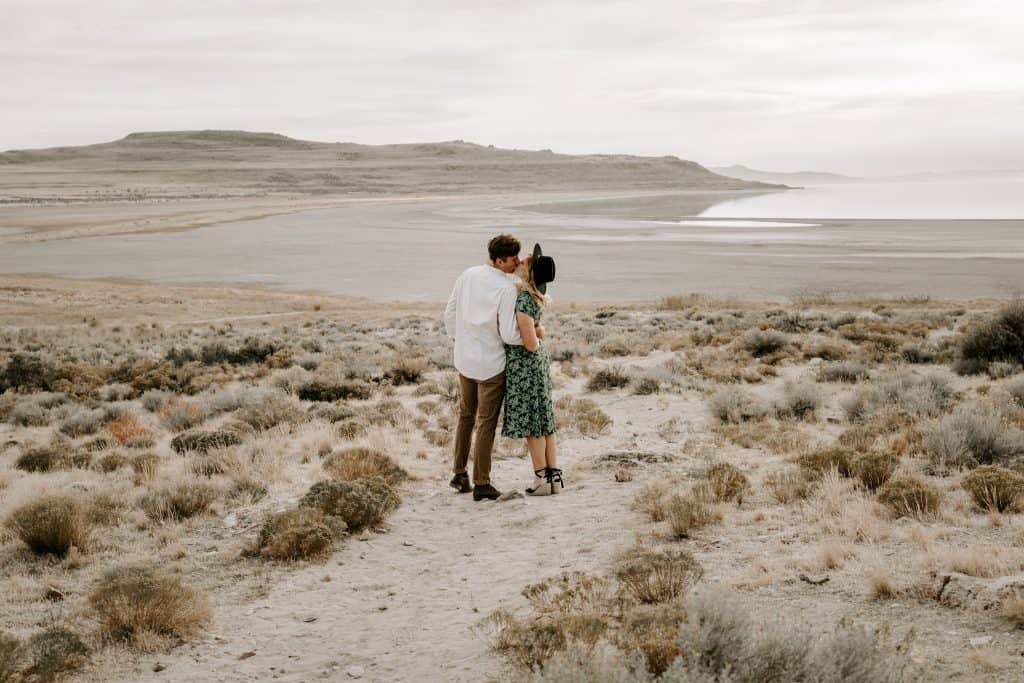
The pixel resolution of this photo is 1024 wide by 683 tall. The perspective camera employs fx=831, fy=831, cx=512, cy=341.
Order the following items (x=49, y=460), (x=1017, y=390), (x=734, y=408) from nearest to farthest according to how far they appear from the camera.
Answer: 1. (x=49, y=460)
2. (x=1017, y=390)
3. (x=734, y=408)

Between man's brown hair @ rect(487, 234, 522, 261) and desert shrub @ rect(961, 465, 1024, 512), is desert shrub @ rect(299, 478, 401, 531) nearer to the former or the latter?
man's brown hair @ rect(487, 234, 522, 261)

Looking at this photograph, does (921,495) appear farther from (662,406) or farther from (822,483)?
(662,406)

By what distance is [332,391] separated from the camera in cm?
1145

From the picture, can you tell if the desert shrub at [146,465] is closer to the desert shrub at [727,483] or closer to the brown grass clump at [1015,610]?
the desert shrub at [727,483]

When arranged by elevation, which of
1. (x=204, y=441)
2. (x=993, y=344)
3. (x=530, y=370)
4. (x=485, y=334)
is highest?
(x=485, y=334)

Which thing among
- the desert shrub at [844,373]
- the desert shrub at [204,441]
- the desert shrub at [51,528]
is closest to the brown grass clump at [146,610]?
the desert shrub at [51,528]

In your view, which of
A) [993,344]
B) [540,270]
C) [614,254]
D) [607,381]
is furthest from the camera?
[614,254]

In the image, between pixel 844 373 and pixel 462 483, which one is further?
pixel 844 373

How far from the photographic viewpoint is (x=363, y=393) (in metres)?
11.4

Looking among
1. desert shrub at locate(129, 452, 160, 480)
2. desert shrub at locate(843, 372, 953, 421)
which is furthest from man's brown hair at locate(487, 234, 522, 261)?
desert shrub at locate(843, 372, 953, 421)

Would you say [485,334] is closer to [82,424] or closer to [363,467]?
[363,467]

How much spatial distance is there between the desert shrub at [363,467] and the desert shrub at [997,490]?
4.29 m

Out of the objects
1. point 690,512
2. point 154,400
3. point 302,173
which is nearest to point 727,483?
point 690,512

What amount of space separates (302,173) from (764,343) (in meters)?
131
